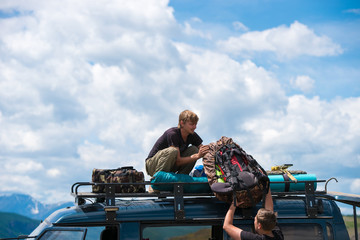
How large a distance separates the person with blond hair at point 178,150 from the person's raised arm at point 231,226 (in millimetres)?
1002

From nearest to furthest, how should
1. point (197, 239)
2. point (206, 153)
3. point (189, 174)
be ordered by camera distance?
point (197, 239) → point (206, 153) → point (189, 174)

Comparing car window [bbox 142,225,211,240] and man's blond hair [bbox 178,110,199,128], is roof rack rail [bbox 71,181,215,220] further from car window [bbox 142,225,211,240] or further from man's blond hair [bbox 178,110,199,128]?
man's blond hair [bbox 178,110,199,128]

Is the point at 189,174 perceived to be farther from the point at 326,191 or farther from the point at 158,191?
the point at 326,191

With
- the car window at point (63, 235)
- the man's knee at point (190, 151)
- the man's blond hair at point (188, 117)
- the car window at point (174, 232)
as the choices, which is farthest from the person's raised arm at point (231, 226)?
the car window at point (63, 235)

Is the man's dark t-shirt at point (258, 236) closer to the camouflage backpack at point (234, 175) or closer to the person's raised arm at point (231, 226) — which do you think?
the person's raised arm at point (231, 226)

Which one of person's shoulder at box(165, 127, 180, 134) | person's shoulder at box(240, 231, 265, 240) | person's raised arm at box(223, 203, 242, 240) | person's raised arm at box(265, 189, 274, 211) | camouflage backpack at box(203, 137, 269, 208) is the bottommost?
person's shoulder at box(240, 231, 265, 240)

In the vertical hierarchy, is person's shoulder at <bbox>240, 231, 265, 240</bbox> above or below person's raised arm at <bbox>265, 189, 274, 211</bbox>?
below

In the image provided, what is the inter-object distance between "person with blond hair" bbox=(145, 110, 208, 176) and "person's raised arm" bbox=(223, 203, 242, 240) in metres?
1.00

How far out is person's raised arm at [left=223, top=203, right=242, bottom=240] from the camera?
5780mm

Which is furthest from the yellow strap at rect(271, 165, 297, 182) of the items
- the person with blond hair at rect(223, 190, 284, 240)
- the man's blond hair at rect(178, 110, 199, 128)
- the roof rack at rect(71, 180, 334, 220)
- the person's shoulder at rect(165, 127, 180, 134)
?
the person's shoulder at rect(165, 127, 180, 134)

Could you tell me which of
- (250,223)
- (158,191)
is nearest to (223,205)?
(250,223)

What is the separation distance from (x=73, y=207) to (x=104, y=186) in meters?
0.50

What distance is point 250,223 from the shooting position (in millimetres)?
6297

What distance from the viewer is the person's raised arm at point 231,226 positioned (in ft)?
19.0
